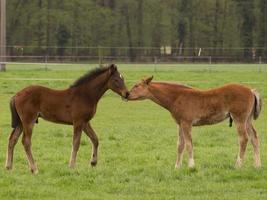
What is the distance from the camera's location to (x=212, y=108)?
42.2 ft

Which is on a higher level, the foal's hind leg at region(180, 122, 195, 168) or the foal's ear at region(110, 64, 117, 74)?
the foal's ear at region(110, 64, 117, 74)

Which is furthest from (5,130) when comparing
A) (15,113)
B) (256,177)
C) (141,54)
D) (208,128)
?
(141,54)

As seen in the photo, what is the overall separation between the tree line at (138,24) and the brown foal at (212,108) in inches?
2629

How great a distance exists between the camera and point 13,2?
85.8 m

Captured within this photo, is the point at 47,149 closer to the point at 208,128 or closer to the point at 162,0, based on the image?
the point at 208,128

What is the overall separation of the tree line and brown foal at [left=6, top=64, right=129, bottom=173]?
66775 millimetres

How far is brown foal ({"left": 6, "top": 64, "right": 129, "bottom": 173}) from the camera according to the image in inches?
498

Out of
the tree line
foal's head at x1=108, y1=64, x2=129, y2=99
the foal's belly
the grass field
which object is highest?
the tree line

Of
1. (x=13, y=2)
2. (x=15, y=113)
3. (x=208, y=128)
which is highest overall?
(x=13, y=2)

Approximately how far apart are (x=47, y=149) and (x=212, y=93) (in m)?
4.93

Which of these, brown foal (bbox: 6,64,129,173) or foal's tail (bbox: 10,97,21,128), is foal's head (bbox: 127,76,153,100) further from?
foal's tail (bbox: 10,97,21,128)

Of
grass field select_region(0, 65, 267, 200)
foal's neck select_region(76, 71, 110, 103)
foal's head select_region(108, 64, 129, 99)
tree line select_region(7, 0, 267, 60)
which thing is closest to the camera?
grass field select_region(0, 65, 267, 200)

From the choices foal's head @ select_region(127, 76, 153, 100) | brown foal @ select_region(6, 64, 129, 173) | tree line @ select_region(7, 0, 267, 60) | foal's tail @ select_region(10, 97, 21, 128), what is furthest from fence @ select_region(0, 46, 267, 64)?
foal's tail @ select_region(10, 97, 21, 128)

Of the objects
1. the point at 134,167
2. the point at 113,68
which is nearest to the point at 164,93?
the point at 113,68
